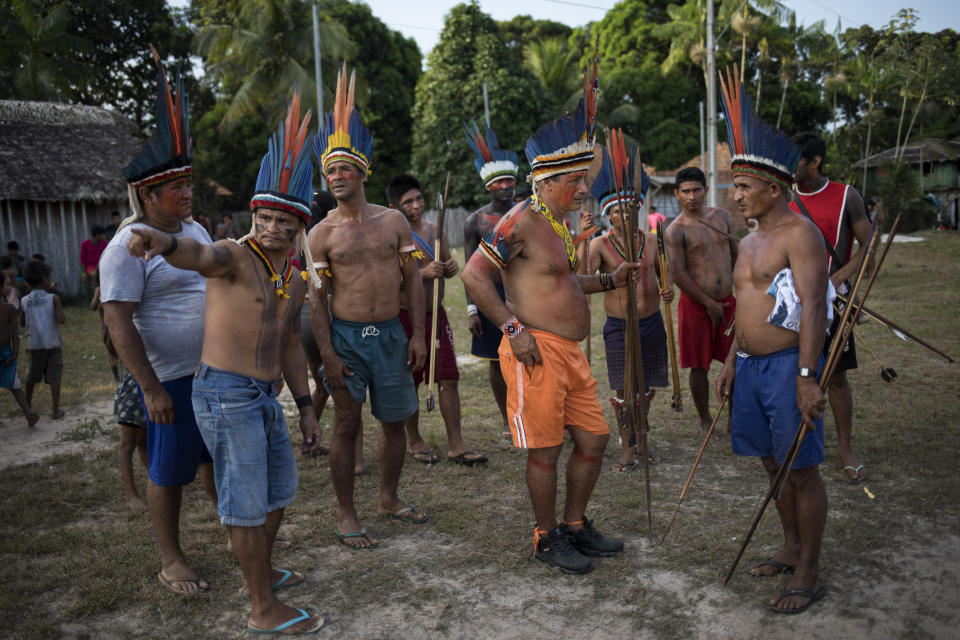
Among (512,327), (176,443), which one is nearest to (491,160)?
(512,327)

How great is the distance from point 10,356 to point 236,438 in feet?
16.5

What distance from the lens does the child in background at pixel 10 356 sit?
6.73 m

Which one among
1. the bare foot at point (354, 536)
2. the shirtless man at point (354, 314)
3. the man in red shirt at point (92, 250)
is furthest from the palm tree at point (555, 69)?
the bare foot at point (354, 536)

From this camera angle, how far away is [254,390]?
3193mm

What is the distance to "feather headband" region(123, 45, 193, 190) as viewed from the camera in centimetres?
333

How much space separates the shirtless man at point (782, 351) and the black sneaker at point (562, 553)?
2.82ft

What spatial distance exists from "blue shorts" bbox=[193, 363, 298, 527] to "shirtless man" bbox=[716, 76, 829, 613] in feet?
7.42

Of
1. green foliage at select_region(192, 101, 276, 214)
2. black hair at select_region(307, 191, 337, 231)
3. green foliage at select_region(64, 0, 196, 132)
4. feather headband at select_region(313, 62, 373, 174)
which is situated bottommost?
black hair at select_region(307, 191, 337, 231)

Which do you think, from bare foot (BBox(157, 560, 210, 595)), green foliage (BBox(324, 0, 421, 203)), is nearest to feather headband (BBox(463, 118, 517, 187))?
bare foot (BBox(157, 560, 210, 595))

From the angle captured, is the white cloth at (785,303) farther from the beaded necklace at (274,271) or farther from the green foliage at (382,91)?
the green foliage at (382,91)

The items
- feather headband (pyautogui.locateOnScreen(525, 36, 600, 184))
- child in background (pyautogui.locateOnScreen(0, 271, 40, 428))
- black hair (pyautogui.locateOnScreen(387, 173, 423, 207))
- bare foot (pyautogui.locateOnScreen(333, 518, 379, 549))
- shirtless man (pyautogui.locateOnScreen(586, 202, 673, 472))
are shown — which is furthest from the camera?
child in background (pyautogui.locateOnScreen(0, 271, 40, 428))

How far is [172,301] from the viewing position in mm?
3549

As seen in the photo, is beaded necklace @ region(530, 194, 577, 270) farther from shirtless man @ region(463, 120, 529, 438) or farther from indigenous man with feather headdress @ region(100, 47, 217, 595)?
shirtless man @ region(463, 120, 529, 438)

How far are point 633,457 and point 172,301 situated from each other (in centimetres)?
339
